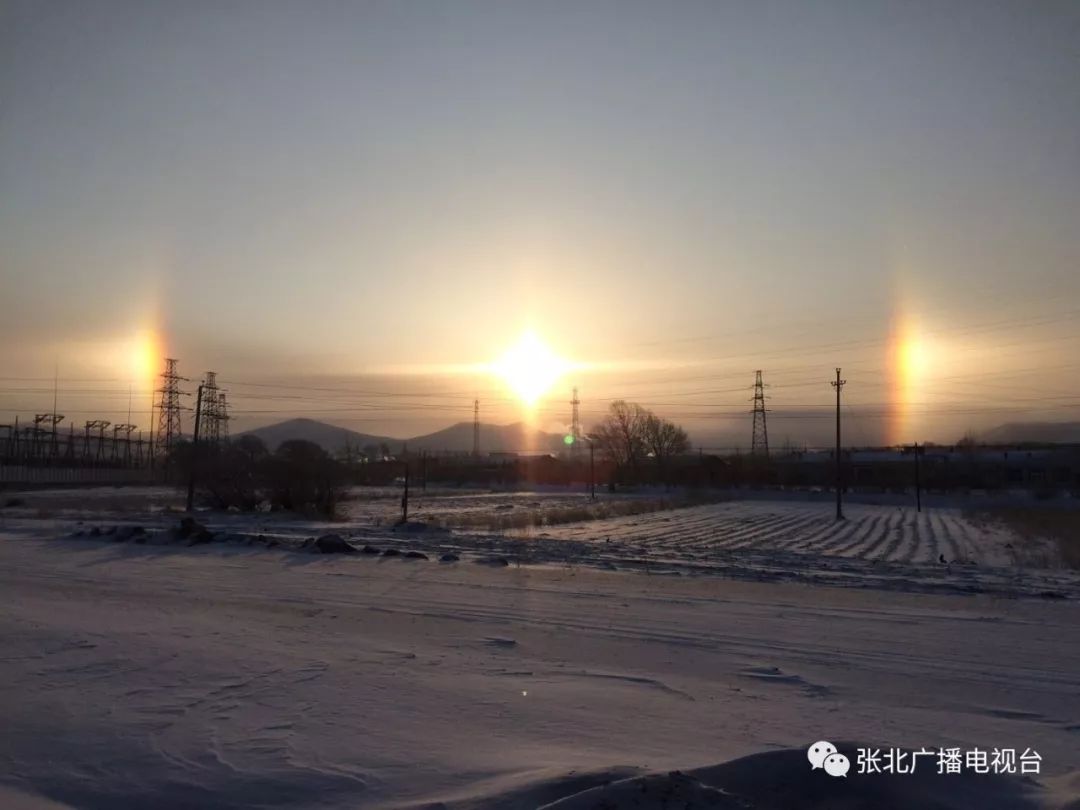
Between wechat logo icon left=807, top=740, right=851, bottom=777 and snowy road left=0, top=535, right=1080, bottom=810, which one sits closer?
wechat logo icon left=807, top=740, right=851, bottom=777

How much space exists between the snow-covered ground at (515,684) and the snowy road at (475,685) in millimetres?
41

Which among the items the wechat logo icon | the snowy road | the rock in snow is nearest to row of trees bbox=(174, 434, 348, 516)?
the rock in snow

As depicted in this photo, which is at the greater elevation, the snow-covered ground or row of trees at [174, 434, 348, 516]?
row of trees at [174, 434, 348, 516]

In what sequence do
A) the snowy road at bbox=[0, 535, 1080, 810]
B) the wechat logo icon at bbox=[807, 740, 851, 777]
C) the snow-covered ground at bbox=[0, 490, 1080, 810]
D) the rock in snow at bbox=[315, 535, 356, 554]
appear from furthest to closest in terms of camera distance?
the rock in snow at bbox=[315, 535, 356, 554] → the snowy road at bbox=[0, 535, 1080, 810] → the snow-covered ground at bbox=[0, 490, 1080, 810] → the wechat logo icon at bbox=[807, 740, 851, 777]

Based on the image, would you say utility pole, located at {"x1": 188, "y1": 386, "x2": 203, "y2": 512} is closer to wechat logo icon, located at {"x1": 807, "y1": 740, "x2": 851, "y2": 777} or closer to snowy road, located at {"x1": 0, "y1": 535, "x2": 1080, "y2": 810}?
snowy road, located at {"x1": 0, "y1": 535, "x2": 1080, "y2": 810}

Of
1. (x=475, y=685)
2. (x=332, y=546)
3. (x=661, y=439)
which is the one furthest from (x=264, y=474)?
(x=661, y=439)

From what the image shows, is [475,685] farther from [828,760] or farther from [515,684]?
[828,760]

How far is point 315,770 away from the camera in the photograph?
6906 millimetres

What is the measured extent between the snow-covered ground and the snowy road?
41 mm

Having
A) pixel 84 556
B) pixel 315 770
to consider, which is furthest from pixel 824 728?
pixel 84 556

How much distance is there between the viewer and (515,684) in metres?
9.70

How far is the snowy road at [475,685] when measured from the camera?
6.88 meters

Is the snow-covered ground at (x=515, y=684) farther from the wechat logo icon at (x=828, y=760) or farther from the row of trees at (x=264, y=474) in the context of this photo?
the row of trees at (x=264, y=474)

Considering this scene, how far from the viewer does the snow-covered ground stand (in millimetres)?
6383
